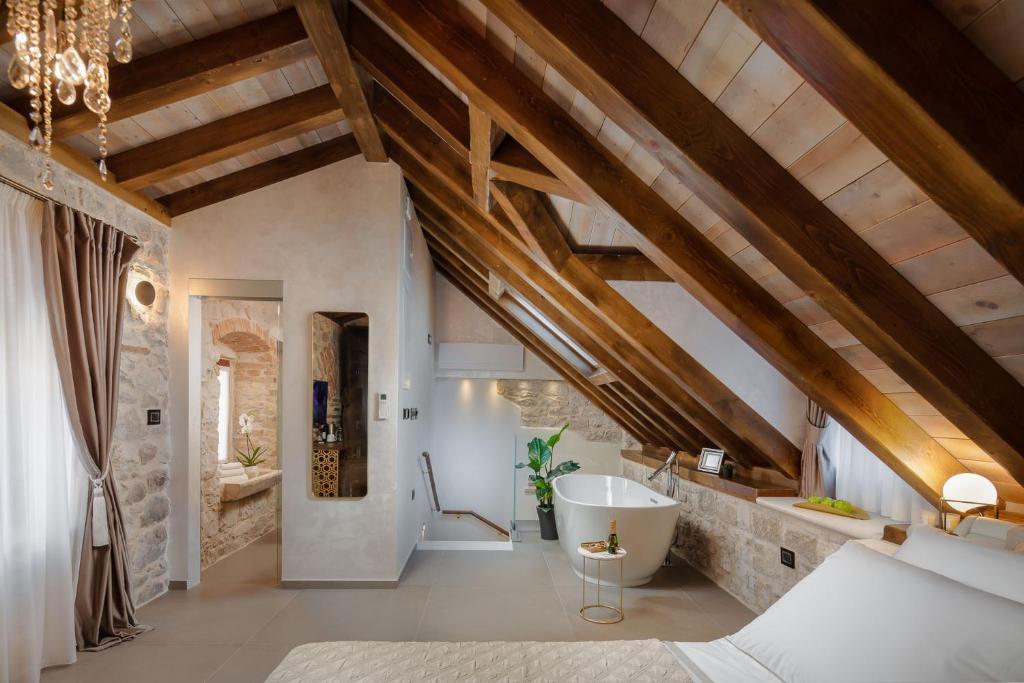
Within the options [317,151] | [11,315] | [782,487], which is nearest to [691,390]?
[782,487]

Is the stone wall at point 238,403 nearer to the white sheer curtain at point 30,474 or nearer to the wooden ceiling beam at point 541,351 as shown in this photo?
the white sheer curtain at point 30,474

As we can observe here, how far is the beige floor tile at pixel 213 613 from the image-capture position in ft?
11.5

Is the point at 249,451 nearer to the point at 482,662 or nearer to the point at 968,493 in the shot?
the point at 482,662

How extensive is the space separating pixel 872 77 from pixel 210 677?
11.9 feet

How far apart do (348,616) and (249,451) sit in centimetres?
310

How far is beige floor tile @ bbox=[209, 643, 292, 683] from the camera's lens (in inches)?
117

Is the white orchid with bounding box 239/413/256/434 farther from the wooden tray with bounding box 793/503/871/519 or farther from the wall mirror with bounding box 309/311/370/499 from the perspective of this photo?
the wooden tray with bounding box 793/503/871/519

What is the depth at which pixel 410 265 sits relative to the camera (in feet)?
17.5

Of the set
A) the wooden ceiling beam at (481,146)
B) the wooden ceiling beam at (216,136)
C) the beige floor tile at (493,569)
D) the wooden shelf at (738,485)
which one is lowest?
the beige floor tile at (493,569)

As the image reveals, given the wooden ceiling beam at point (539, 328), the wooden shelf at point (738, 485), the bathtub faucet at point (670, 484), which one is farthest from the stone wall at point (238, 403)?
the wooden shelf at point (738, 485)

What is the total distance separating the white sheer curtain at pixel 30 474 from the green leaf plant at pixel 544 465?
414cm

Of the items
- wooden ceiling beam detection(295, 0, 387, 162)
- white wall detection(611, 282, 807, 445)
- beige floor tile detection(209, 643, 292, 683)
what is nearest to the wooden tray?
white wall detection(611, 282, 807, 445)

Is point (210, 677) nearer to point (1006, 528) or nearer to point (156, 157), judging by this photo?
point (156, 157)

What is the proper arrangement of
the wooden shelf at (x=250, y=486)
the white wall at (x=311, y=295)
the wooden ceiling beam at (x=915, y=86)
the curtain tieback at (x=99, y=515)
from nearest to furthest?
the wooden ceiling beam at (x=915, y=86) → the curtain tieback at (x=99, y=515) → the white wall at (x=311, y=295) → the wooden shelf at (x=250, y=486)
